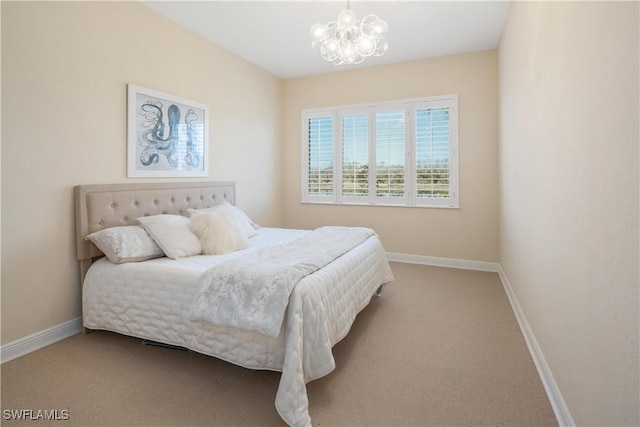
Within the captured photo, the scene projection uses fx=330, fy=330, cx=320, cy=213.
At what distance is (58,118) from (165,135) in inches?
36.0

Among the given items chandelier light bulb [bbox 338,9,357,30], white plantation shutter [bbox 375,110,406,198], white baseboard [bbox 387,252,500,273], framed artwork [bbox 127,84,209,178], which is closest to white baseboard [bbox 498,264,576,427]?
white baseboard [bbox 387,252,500,273]

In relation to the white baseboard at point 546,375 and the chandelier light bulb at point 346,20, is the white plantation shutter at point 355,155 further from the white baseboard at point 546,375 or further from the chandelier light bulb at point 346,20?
the white baseboard at point 546,375

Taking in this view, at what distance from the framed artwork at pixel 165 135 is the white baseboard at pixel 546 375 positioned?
3.30 metres

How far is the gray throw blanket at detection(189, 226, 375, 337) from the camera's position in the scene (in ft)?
5.50

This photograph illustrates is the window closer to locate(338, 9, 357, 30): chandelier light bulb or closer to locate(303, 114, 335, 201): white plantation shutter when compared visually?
locate(303, 114, 335, 201): white plantation shutter

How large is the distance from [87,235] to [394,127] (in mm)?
3689

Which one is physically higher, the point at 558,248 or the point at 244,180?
the point at 244,180

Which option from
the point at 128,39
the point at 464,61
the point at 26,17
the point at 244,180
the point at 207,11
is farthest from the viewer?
the point at 244,180

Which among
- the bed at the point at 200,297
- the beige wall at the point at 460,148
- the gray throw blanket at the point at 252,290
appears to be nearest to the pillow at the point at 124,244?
Result: the bed at the point at 200,297

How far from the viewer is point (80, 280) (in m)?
2.54

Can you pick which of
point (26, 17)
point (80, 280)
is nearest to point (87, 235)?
point (80, 280)

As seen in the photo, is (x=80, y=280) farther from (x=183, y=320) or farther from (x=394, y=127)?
(x=394, y=127)

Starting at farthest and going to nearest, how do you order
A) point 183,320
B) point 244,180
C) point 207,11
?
1. point 244,180
2. point 207,11
3. point 183,320

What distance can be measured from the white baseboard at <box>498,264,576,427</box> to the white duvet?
108 cm
